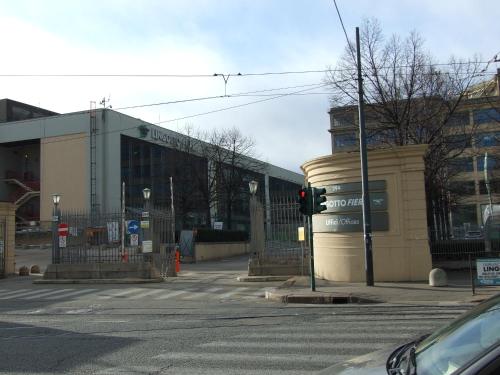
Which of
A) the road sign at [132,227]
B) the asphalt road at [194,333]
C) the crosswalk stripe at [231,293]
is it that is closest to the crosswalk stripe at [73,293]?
the asphalt road at [194,333]

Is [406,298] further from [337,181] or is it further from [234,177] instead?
[234,177]

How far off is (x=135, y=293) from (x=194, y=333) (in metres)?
10.7

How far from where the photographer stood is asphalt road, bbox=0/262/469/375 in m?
8.04

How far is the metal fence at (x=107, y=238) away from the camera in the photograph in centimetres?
2619

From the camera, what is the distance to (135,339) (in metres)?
10.4

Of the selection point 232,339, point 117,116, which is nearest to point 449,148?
point 232,339

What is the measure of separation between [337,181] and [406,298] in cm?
662

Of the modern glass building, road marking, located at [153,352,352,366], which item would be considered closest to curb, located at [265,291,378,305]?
road marking, located at [153,352,352,366]

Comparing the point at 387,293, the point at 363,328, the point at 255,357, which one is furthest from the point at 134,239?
the point at 255,357

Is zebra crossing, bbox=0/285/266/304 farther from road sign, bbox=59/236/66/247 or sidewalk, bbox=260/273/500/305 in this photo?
road sign, bbox=59/236/66/247

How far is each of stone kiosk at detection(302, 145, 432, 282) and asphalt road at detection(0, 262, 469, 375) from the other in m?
4.20

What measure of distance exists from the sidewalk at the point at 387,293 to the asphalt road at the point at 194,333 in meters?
0.91

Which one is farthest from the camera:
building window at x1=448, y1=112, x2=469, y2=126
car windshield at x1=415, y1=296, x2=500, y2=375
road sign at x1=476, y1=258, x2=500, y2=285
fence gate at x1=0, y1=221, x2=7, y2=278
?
building window at x1=448, y1=112, x2=469, y2=126

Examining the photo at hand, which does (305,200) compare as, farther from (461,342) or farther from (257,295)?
(461,342)
